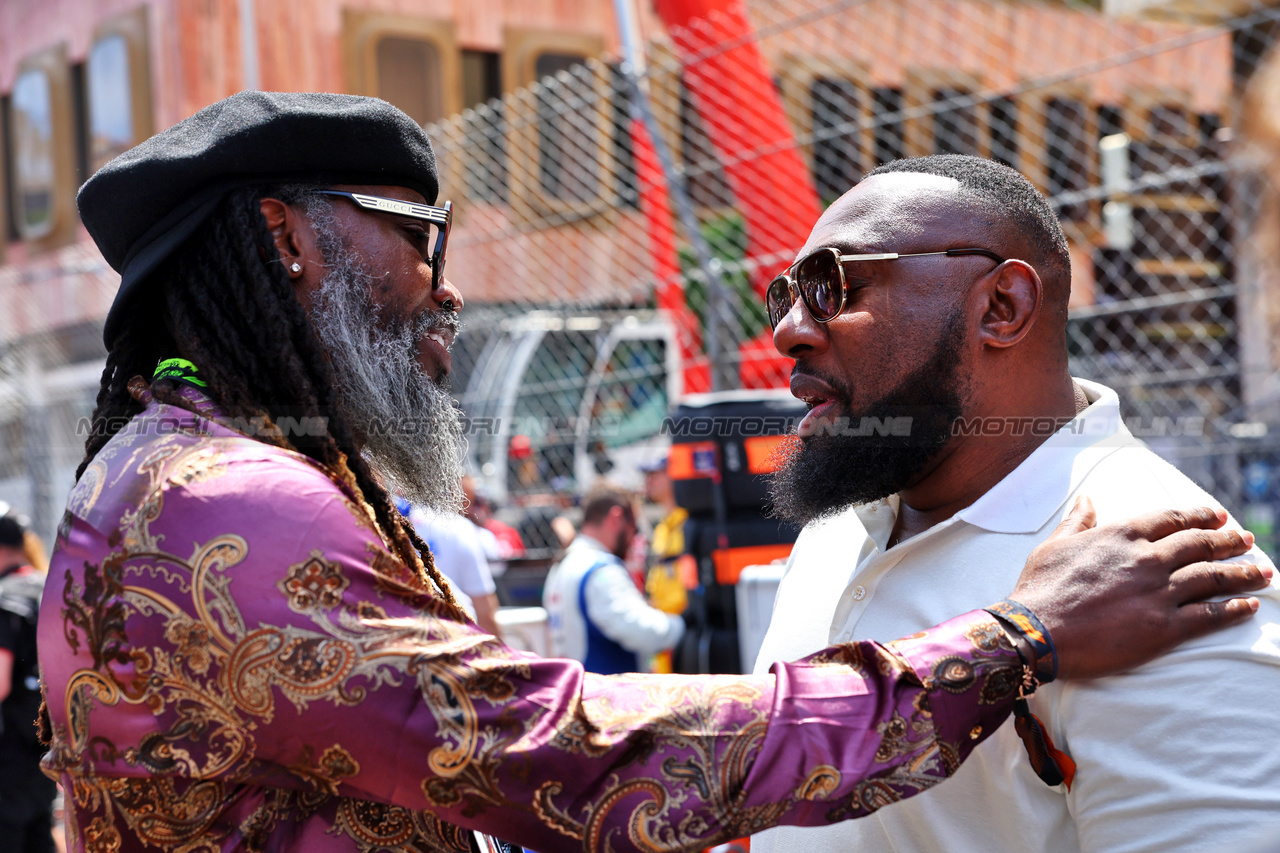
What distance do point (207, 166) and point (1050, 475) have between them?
1.39m

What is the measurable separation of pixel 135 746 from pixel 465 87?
1807 centimetres

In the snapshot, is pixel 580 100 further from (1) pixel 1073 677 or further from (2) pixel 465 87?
(2) pixel 465 87

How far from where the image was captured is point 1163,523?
1.57 meters

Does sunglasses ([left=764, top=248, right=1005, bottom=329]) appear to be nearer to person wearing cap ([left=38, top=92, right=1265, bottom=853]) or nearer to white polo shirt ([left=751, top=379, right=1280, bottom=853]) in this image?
white polo shirt ([left=751, top=379, right=1280, bottom=853])

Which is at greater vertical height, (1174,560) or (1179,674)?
(1174,560)

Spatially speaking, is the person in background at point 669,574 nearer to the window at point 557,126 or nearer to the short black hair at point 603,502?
the short black hair at point 603,502

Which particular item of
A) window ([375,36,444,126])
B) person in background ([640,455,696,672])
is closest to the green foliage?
person in background ([640,455,696,672])

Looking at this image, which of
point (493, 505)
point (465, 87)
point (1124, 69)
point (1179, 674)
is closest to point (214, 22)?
point (465, 87)

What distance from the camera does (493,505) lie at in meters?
9.95

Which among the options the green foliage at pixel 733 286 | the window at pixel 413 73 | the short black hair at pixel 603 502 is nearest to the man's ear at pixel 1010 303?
the green foliage at pixel 733 286

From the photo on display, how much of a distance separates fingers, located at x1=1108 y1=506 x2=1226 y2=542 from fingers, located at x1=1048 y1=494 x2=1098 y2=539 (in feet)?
0.26

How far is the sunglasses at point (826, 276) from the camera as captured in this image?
76.1 inches

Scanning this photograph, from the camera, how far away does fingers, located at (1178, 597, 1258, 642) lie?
152 centimetres

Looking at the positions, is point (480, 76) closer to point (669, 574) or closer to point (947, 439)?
point (669, 574)
